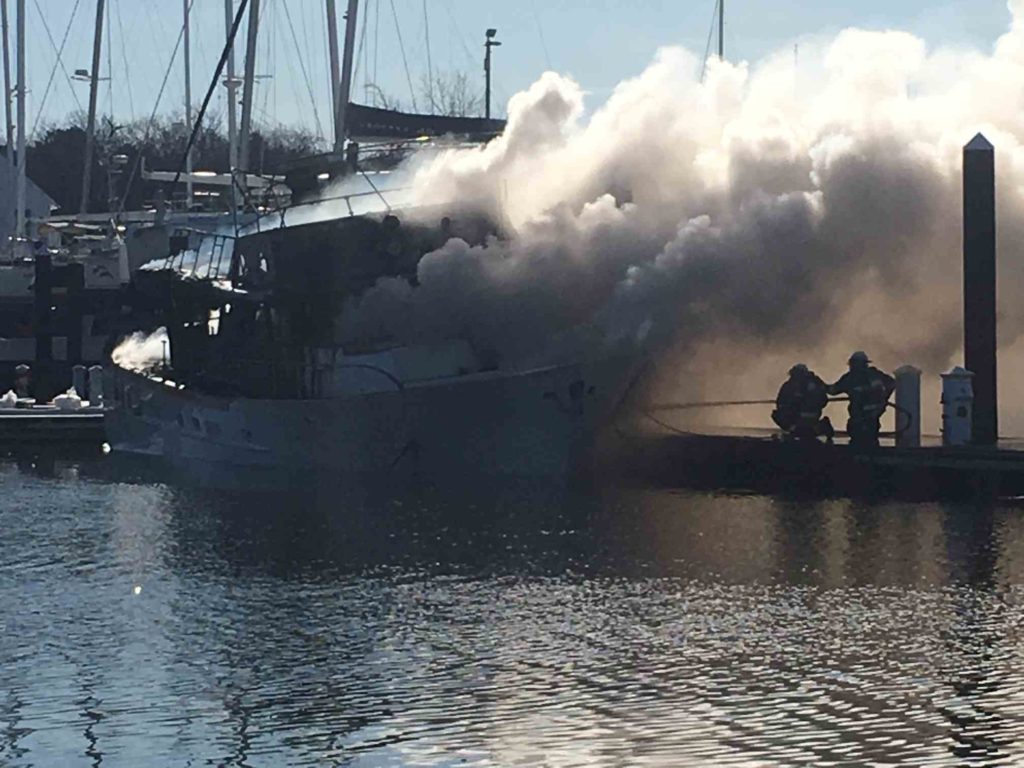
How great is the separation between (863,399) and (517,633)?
1043 cm

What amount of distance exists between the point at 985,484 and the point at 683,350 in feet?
19.9

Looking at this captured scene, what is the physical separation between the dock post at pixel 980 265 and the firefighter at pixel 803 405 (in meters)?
2.20

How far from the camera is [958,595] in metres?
19.4

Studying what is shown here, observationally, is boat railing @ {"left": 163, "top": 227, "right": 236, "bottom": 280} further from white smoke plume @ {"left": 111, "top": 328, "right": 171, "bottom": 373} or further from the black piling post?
the black piling post

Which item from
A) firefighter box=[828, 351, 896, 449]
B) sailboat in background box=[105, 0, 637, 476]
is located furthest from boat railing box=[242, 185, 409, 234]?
firefighter box=[828, 351, 896, 449]

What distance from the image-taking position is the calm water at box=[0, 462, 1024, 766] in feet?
45.3

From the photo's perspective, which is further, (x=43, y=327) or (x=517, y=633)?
(x=43, y=327)

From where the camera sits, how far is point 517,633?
17641 millimetres

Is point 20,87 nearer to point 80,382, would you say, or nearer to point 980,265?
point 80,382

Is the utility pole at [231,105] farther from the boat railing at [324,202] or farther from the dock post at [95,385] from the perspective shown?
the boat railing at [324,202]

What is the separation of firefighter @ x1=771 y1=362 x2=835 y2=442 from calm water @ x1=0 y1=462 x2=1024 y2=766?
62.8 inches

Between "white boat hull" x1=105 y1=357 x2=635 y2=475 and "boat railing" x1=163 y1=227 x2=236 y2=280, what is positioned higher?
"boat railing" x1=163 y1=227 x2=236 y2=280

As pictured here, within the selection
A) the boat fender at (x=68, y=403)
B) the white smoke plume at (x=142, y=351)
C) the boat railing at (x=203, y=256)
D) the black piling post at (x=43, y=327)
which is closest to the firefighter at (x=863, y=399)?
the boat railing at (x=203, y=256)

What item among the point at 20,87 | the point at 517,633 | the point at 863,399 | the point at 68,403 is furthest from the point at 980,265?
the point at 20,87
